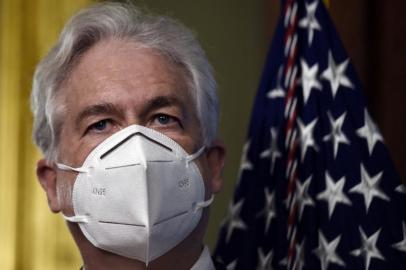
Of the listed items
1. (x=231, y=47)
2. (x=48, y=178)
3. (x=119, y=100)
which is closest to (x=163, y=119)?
(x=119, y=100)

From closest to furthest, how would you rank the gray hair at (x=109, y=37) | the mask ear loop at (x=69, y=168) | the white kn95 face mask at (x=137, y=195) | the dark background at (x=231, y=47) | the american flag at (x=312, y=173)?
the white kn95 face mask at (x=137, y=195)
the mask ear loop at (x=69, y=168)
the gray hair at (x=109, y=37)
the american flag at (x=312, y=173)
the dark background at (x=231, y=47)

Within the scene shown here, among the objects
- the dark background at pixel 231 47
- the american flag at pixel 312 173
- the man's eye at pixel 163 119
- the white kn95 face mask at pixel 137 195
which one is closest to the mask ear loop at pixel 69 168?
the white kn95 face mask at pixel 137 195

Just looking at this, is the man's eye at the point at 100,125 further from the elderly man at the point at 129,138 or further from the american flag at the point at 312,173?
the american flag at the point at 312,173

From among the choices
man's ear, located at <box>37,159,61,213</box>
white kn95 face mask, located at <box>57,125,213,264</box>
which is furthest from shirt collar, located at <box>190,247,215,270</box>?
man's ear, located at <box>37,159,61,213</box>

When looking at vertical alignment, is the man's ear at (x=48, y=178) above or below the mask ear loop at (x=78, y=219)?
above

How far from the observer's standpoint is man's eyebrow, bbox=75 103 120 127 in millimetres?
1584

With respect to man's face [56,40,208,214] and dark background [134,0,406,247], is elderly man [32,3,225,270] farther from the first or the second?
dark background [134,0,406,247]

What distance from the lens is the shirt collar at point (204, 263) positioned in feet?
5.48

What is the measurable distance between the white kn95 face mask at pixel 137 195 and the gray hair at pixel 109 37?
184 mm

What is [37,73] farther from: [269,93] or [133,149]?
[269,93]

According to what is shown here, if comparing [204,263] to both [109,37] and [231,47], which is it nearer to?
[109,37]

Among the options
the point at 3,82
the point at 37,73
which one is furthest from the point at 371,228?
the point at 3,82

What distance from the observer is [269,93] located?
2.08m

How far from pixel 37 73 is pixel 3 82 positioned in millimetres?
645
